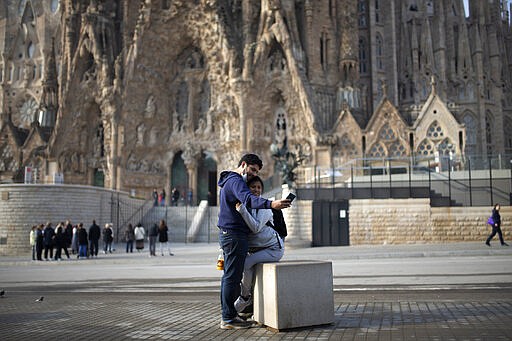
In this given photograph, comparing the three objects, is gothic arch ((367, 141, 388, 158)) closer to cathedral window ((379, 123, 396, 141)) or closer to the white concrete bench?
cathedral window ((379, 123, 396, 141))

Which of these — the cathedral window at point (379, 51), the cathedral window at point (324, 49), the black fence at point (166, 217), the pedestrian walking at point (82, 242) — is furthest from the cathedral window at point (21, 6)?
the pedestrian walking at point (82, 242)

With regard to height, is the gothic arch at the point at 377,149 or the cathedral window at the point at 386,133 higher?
the cathedral window at the point at 386,133

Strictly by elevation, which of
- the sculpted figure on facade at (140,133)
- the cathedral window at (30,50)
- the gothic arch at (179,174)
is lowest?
the gothic arch at (179,174)

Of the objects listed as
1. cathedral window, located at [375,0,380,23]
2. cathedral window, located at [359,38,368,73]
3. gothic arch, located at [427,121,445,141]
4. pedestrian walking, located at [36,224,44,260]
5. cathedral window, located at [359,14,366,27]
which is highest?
cathedral window, located at [375,0,380,23]

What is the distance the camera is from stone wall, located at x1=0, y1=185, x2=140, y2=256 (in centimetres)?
2142

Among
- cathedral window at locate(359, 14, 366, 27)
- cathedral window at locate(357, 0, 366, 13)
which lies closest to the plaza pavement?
cathedral window at locate(359, 14, 366, 27)

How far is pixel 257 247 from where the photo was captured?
4.57 m

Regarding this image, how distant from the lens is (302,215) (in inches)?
782

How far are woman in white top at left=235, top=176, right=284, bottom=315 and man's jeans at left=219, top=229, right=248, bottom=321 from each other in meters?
0.14

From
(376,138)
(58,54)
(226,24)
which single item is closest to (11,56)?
(58,54)

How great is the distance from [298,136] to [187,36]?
11.8 meters

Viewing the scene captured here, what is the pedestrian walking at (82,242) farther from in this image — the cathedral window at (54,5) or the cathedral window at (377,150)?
the cathedral window at (54,5)

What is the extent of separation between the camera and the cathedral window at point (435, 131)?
1172 inches

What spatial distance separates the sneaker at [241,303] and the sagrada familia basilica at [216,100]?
2469 centimetres
